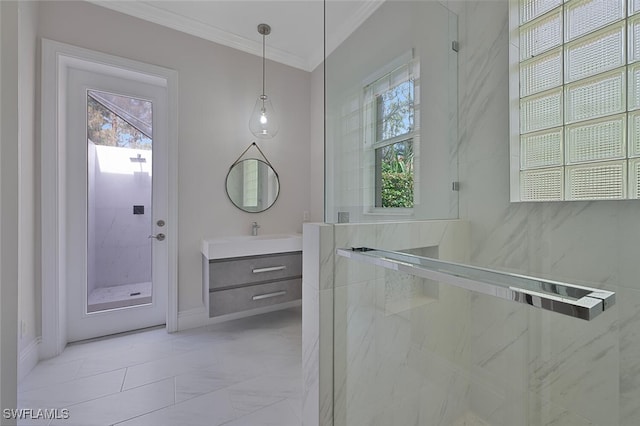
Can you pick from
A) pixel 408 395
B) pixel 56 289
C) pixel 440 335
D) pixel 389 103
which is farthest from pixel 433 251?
pixel 56 289

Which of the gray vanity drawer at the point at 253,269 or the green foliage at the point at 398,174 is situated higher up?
the green foliage at the point at 398,174

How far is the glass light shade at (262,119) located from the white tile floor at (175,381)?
1.92 m

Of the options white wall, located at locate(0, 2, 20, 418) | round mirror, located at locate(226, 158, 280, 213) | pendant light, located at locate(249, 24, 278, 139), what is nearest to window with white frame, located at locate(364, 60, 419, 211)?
white wall, located at locate(0, 2, 20, 418)

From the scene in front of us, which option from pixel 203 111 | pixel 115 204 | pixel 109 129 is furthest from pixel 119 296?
pixel 203 111

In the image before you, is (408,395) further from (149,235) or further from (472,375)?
(149,235)

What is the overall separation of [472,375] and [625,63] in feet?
4.63

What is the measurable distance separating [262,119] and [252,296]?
1.69m

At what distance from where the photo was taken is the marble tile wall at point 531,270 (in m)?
0.99

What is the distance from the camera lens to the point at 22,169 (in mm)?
1725

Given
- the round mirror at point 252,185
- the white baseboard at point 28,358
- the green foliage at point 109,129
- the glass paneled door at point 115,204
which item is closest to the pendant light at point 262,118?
the round mirror at point 252,185

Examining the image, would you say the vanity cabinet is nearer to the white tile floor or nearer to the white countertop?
the white countertop

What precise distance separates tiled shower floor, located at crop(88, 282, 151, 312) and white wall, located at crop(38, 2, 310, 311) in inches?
13.1

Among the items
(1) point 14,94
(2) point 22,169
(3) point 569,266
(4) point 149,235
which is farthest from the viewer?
(4) point 149,235

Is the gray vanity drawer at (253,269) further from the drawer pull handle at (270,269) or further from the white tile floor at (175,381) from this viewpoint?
the white tile floor at (175,381)
